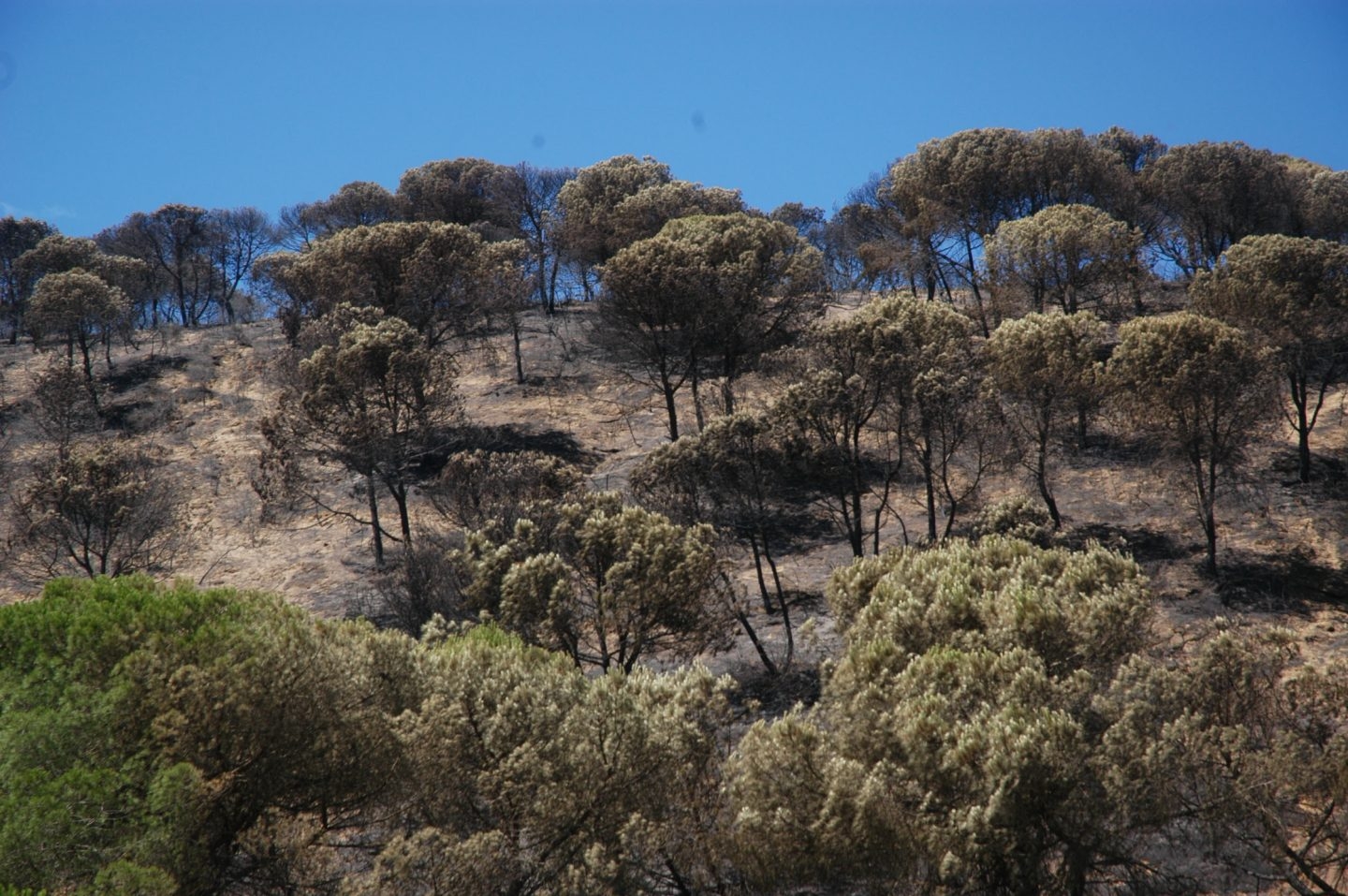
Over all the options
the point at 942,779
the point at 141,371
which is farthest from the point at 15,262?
the point at 942,779

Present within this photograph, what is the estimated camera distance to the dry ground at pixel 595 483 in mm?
32750

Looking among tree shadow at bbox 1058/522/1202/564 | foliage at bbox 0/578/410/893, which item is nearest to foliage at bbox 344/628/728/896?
→ foliage at bbox 0/578/410/893

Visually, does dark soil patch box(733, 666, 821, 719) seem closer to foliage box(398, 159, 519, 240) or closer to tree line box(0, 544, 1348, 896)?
tree line box(0, 544, 1348, 896)

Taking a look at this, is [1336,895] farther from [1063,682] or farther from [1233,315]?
[1233,315]

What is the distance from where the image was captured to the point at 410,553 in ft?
107

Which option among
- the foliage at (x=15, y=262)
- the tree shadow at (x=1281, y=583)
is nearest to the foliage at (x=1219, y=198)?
the tree shadow at (x=1281, y=583)

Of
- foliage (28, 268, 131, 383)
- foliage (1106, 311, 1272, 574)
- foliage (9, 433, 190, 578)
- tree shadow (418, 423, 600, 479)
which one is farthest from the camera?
foliage (28, 268, 131, 383)

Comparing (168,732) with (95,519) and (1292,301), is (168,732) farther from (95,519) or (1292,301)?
(1292,301)

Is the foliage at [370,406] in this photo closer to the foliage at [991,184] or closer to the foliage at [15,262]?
the foliage at [991,184]

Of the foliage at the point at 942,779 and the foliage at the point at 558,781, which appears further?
the foliage at the point at 558,781

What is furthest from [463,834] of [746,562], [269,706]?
[746,562]

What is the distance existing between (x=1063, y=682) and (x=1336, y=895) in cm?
514

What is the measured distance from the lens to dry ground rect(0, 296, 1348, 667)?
107ft

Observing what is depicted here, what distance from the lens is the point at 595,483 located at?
1709 inches
